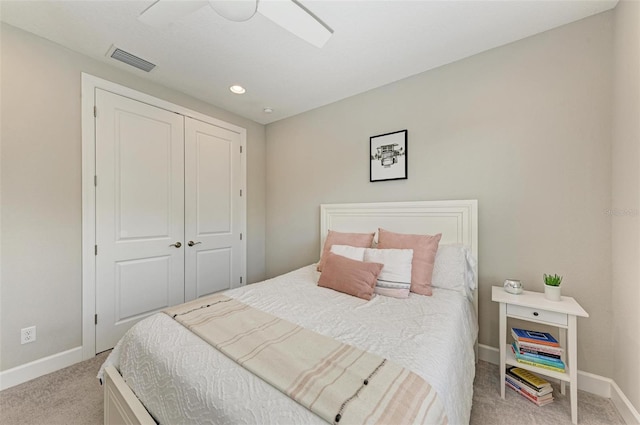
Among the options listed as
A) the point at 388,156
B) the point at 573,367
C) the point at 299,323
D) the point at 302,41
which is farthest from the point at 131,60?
the point at 573,367

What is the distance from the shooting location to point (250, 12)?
1.21 m

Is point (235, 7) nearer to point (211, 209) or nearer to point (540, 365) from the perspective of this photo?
point (211, 209)

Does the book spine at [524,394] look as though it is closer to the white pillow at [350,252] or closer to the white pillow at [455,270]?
the white pillow at [455,270]

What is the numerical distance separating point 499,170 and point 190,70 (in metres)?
2.86

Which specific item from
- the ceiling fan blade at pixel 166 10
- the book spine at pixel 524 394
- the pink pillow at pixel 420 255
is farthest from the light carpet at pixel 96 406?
the ceiling fan blade at pixel 166 10

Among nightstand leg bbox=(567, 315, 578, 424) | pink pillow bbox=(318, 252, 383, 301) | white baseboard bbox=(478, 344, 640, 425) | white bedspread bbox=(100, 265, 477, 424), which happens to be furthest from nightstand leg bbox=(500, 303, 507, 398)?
pink pillow bbox=(318, 252, 383, 301)

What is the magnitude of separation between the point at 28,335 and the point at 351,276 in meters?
2.47

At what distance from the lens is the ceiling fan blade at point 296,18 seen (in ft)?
4.27

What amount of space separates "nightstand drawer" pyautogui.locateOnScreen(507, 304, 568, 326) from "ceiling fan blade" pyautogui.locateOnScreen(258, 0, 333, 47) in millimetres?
2137

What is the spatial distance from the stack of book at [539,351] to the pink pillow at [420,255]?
25.6 inches

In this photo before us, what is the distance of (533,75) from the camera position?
1903 millimetres

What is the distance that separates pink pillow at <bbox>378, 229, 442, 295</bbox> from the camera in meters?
1.83

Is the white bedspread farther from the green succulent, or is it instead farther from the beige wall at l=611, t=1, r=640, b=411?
the beige wall at l=611, t=1, r=640, b=411

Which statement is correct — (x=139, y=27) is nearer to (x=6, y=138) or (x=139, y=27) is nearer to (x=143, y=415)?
(x=6, y=138)
